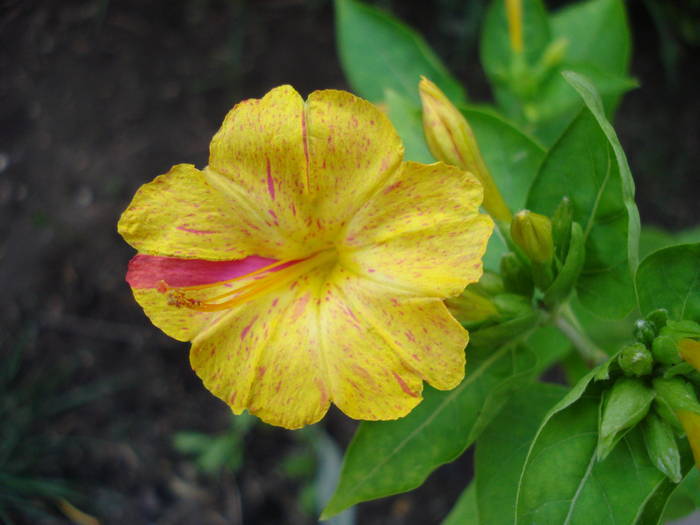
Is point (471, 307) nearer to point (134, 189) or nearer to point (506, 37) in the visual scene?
point (506, 37)

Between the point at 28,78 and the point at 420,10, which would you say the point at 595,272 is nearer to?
the point at 420,10

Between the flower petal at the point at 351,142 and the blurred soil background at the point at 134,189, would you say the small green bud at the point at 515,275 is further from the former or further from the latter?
the blurred soil background at the point at 134,189

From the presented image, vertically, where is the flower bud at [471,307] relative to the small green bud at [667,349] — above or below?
above

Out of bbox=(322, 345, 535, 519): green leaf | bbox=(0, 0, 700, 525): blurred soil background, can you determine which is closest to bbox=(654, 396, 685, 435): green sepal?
bbox=(322, 345, 535, 519): green leaf

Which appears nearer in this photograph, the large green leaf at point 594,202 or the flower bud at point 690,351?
the flower bud at point 690,351

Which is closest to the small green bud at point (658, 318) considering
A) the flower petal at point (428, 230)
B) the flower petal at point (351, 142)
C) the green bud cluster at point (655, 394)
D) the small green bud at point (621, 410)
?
the green bud cluster at point (655, 394)

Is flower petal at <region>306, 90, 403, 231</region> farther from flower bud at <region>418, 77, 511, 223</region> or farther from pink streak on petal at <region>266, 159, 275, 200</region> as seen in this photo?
flower bud at <region>418, 77, 511, 223</region>
